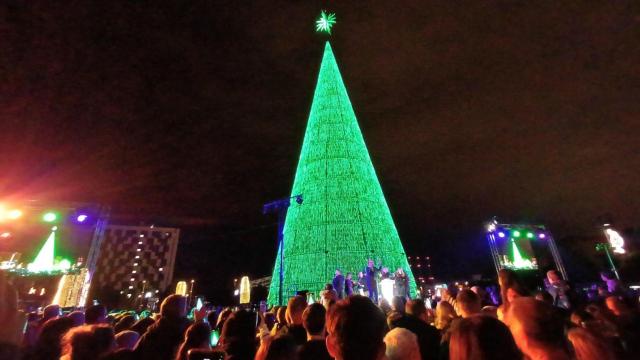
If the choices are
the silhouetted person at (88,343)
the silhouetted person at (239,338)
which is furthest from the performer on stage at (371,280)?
the silhouetted person at (88,343)

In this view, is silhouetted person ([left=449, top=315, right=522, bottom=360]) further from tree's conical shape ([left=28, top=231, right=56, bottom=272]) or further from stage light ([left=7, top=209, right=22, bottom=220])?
tree's conical shape ([left=28, top=231, right=56, bottom=272])

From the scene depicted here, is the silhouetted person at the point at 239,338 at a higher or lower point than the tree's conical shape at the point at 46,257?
lower

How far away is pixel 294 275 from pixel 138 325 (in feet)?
34.6

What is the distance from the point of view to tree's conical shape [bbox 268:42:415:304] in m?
15.0

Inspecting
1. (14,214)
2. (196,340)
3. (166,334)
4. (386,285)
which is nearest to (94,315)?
(166,334)

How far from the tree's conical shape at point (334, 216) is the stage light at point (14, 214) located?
54.9 feet

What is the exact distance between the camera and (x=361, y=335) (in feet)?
6.74

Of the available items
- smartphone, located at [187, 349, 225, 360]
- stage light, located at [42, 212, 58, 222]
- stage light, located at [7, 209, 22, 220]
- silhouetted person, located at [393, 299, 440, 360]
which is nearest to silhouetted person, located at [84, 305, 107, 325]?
smartphone, located at [187, 349, 225, 360]

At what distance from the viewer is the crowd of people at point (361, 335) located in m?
1.96

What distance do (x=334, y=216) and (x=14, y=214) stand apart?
1979 cm

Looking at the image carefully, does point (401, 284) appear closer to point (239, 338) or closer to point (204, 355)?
point (239, 338)

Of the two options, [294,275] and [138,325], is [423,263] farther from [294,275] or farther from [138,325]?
[138,325]

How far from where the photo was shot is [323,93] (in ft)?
55.7

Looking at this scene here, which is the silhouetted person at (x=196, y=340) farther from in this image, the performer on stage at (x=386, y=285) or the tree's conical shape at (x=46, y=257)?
the tree's conical shape at (x=46, y=257)
